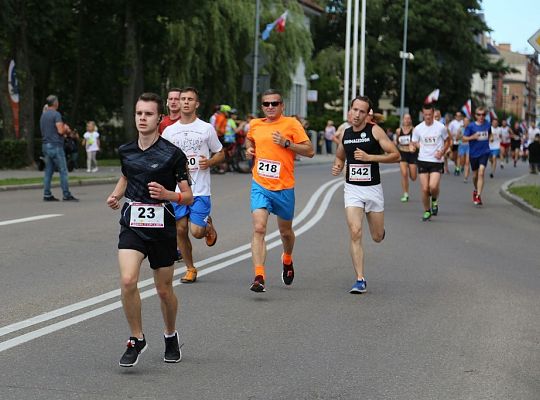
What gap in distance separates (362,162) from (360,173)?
12 cm

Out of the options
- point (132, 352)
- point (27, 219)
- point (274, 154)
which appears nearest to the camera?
point (132, 352)

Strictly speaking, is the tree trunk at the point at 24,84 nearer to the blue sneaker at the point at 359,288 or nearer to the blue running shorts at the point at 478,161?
the blue running shorts at the point at 478,161

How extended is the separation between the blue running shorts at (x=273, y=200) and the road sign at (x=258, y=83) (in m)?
29.8

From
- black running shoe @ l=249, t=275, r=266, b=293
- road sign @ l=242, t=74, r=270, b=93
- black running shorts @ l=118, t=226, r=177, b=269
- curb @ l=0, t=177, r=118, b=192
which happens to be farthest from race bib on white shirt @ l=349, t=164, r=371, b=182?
road sign @ l=242, t=74, r=270, b=93

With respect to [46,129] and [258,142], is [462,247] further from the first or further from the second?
[46,129]

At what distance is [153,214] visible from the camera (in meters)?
6.38

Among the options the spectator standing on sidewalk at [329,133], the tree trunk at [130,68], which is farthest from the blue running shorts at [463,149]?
the spectator standing on sidewalk at [329,133]

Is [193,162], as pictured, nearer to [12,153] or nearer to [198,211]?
[198,211]

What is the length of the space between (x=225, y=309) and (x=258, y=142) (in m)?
1.93

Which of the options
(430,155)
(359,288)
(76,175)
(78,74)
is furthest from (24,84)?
(359,288)

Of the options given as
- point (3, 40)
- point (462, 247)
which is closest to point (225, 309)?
point (462, 247)

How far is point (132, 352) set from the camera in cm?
624

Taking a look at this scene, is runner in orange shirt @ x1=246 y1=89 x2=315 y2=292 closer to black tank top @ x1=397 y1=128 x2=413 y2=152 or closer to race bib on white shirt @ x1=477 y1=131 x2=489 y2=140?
Answer: black tank top @ x1=397 y1=128 x2=413 y2=152

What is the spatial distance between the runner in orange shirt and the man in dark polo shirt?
11.0m
